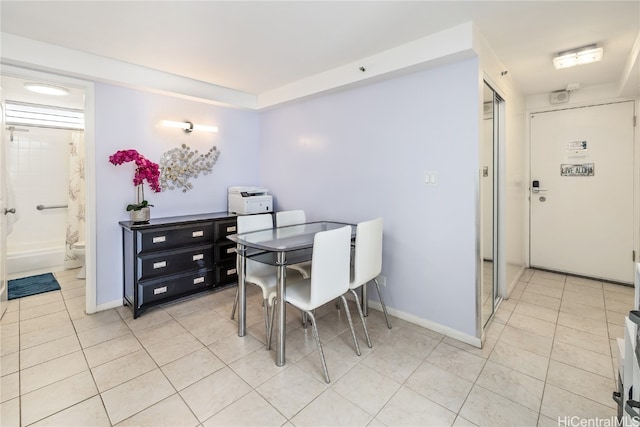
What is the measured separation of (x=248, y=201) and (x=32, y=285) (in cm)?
263

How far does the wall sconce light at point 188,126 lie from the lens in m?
3.20

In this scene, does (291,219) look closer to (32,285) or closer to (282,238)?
(282,238)

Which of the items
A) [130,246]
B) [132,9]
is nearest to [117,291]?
[130,246]

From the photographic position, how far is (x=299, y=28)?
220 centimetres

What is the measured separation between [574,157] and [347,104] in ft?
9.65

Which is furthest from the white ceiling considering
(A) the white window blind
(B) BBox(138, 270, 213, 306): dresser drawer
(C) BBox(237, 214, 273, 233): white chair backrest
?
(A) the white window blind

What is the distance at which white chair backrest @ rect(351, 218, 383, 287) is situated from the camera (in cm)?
226

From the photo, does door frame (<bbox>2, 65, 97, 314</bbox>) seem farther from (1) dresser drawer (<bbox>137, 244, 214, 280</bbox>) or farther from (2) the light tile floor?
(1) dresser drawer (<bbox>137, 244, 214, 280</bbox>)

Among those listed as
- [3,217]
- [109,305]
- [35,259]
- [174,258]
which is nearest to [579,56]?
[174,258]

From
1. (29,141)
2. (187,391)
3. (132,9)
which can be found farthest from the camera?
(29,141)

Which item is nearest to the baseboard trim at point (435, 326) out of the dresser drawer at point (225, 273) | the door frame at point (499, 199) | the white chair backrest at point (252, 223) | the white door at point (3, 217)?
the door frame at point (499, 199)

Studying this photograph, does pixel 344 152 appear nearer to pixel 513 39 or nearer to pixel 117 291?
pixel 513 39

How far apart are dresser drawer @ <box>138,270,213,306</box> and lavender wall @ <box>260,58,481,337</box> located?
1373mm

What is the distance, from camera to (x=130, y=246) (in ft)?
9.15
